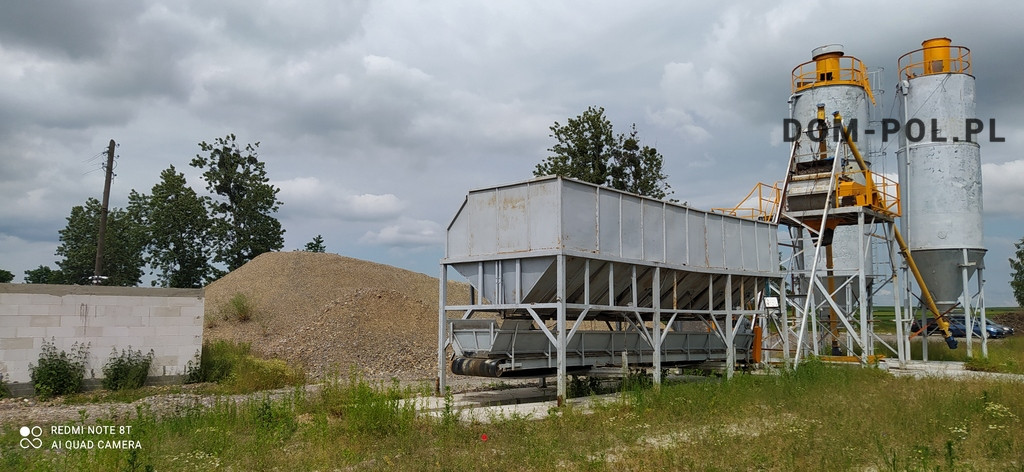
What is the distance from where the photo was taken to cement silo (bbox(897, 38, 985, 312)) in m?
26.2

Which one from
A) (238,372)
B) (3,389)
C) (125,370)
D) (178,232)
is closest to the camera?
(3,389)

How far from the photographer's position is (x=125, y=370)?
1853cm

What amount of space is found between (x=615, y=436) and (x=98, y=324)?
14.4 m

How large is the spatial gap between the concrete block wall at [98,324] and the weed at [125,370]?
17 centimetres

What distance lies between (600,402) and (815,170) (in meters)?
15.2

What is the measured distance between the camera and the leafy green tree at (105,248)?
54.6 m

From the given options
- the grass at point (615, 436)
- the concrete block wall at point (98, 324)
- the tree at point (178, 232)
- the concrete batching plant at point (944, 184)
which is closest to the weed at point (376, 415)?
the grass at point (615, 436)

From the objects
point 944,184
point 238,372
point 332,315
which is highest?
point 944,184

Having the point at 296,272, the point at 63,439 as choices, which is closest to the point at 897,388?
the point at 63,439

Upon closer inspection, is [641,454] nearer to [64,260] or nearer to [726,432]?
[726,432]

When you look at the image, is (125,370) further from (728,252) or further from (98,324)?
(728,252)

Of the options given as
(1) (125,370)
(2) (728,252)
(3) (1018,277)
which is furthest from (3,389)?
(3) (1018,277)

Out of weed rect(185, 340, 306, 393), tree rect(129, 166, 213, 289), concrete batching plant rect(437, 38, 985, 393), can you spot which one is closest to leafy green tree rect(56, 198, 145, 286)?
tree rect(129, 166, 213, 289)

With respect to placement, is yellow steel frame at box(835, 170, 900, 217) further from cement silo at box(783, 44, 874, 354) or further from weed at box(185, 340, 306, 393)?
weed at box(185, 340, 306, 393)
